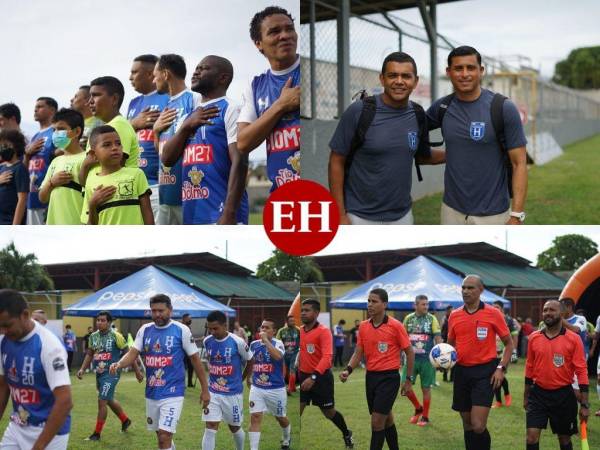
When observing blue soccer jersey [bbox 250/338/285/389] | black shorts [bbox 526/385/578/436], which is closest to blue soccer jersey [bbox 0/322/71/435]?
blue soccer jersey [bbox 250/338/285/389]

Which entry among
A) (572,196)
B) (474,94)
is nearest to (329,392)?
(474,94)

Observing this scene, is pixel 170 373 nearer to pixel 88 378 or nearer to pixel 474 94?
pixel 88 378

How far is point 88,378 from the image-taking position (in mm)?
5078

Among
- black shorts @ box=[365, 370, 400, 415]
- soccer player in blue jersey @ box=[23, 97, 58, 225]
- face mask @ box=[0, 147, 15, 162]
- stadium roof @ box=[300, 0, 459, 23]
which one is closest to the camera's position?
black shorts @ box=[365, 370, 400, 415]

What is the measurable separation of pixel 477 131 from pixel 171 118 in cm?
195

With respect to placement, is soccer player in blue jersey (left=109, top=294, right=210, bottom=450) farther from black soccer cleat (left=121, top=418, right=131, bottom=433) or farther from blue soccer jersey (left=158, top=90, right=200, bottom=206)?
blue soccer jersey (left=158, top=90, right=200, bottom=206)

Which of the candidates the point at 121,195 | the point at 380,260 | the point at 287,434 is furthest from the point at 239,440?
the point at 121,195

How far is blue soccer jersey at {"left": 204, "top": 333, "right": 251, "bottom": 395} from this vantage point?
5180 mm

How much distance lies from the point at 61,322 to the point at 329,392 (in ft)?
6.09

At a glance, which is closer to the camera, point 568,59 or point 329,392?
point 329,392

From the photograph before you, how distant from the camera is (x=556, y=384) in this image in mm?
4969

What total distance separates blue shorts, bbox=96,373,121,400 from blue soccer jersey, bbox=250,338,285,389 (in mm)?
923

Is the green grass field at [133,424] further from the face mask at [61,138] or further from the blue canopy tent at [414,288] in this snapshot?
the face mask at [61,138]

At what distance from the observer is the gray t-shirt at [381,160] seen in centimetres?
464
